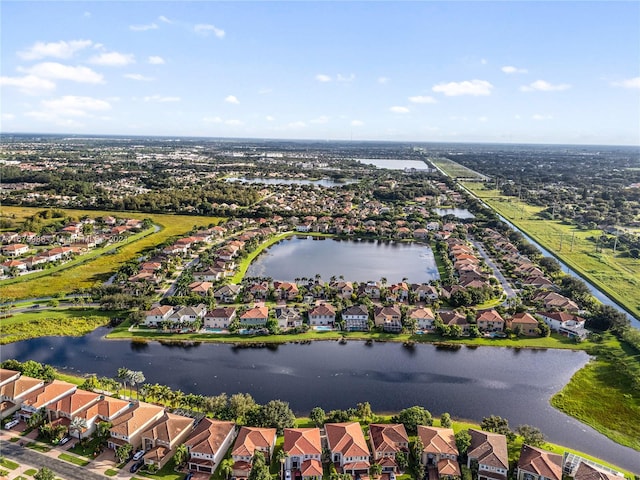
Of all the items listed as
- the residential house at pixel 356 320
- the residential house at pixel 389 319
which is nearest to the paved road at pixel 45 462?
the residential house at pixel 356 320

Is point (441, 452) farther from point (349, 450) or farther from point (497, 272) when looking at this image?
point (497, 272)

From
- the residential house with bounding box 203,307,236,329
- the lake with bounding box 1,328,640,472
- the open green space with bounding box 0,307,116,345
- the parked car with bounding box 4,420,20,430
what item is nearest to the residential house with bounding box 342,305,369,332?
the lake with bounding box 1,328,640,472

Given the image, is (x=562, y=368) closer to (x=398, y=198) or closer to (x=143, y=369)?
(x=143, y=369)

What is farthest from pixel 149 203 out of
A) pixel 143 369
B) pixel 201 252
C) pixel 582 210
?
pixel 582 210

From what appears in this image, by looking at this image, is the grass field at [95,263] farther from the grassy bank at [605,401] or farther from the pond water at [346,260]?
the grassy bank at [605,401]

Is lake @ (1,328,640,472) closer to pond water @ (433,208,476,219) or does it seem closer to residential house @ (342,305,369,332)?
residential house @ (342,305,369,332)

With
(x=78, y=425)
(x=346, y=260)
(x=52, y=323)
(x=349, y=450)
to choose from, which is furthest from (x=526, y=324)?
(x=52, y=323)
